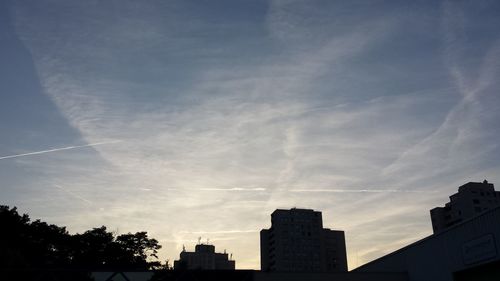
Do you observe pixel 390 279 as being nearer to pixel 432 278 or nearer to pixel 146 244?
pixel 432 278

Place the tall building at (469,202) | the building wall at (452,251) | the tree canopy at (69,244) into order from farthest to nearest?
the tall building at (469,202) < the tree canopy at (69,244) < the building wall at (452,251)

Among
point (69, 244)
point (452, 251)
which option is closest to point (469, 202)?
point (69, 244)

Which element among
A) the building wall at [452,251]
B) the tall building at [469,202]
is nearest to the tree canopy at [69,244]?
the building wall at [452,251]

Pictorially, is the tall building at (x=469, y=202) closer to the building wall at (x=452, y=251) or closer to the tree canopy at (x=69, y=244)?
the tree canopy at (x=69, y=244)

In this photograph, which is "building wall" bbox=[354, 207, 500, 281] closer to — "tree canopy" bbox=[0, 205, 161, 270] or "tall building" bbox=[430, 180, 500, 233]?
"tree canopy" bbox=[0, 205, 161, 270]

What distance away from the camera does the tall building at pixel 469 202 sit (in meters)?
146

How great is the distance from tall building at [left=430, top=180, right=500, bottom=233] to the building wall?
12009 centimetres

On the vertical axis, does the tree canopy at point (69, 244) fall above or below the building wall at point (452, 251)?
above

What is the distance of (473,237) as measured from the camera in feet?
89.7

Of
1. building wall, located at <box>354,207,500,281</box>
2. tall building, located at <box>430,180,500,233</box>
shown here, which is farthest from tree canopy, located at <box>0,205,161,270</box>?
tall building, located at <box>430,180,500,233</box>

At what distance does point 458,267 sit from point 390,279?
7867mm

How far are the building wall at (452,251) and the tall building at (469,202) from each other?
394ft

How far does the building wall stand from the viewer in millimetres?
25812

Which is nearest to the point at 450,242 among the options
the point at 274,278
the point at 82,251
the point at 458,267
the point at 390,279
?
the point at 458,267
